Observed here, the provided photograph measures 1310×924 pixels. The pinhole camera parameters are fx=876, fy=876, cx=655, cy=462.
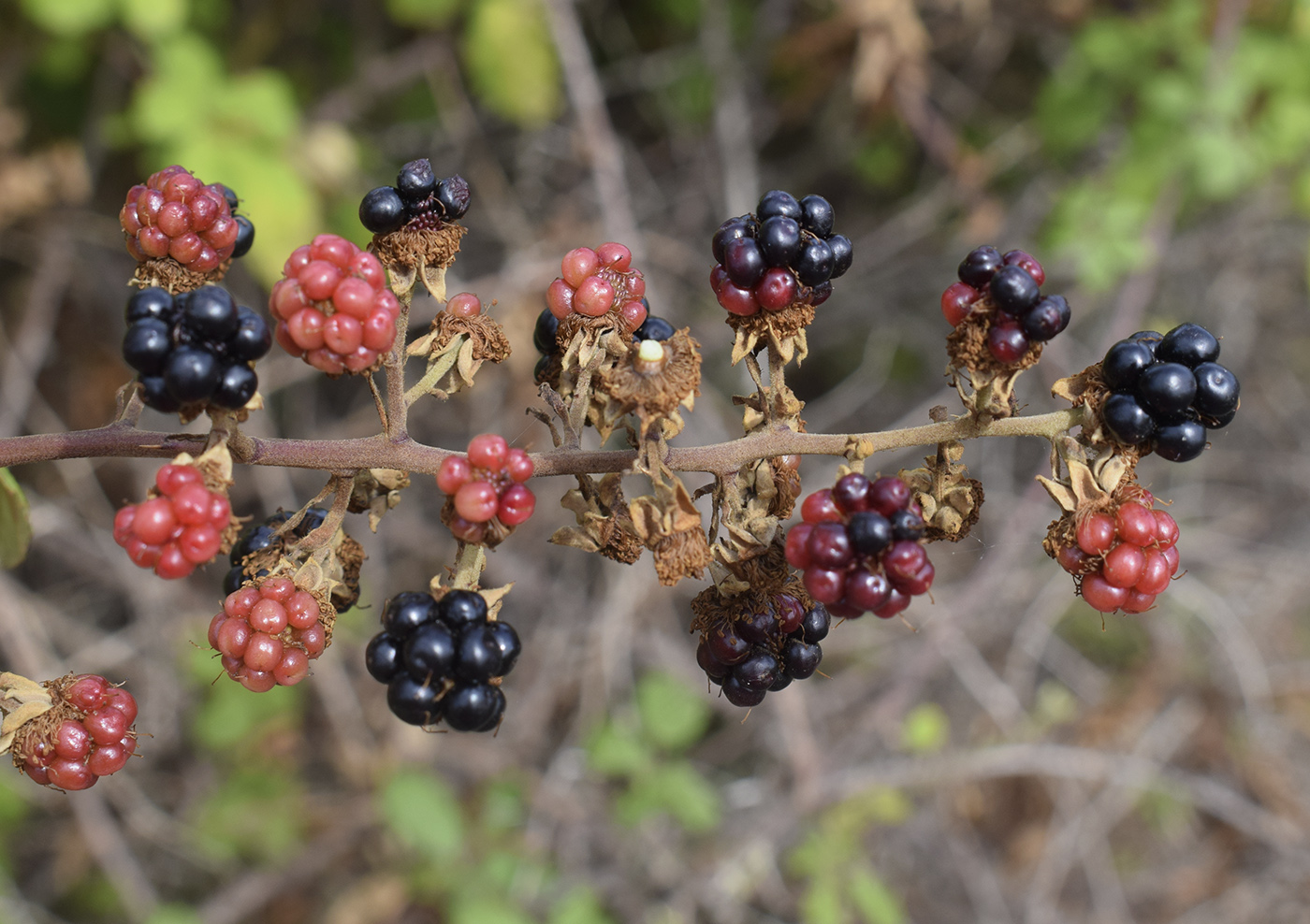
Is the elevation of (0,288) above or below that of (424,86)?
below

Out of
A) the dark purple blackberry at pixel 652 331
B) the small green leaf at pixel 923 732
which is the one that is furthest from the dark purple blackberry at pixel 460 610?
the small green leaf at pixel 923 732

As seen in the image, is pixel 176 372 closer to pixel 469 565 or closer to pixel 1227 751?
pixel 469 565

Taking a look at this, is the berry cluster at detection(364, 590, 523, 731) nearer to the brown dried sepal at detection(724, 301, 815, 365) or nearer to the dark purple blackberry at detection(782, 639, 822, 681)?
the dark purple blackberry at detection(782, 639, 822, 681)

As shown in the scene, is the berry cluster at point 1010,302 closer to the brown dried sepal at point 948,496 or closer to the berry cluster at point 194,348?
the brown dried sepal at point 948,496

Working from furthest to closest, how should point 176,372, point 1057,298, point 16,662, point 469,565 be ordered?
point 16,662, point 469,565, point 1057,298, point 176,372

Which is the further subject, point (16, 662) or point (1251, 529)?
point (1251, 529)

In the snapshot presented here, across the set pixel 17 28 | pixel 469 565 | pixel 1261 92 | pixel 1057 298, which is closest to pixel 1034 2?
pixel 1261 92

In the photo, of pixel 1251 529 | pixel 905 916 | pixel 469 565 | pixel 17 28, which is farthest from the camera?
pixel 1251 529

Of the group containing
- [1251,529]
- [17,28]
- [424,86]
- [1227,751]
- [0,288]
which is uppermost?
[424,86]
